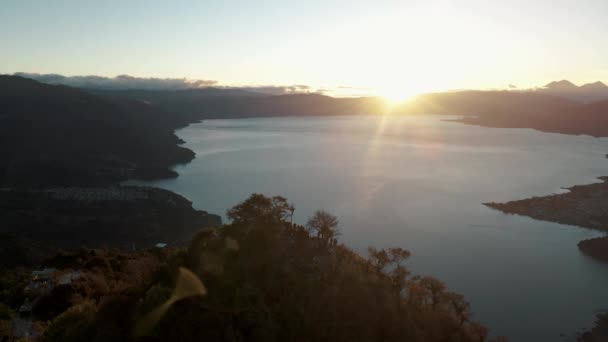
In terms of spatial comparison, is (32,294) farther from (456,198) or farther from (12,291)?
(456,198)

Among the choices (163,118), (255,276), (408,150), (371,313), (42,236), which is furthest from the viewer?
(163,118)

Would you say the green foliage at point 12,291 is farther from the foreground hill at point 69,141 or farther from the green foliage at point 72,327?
the foreground hill at point 69,141

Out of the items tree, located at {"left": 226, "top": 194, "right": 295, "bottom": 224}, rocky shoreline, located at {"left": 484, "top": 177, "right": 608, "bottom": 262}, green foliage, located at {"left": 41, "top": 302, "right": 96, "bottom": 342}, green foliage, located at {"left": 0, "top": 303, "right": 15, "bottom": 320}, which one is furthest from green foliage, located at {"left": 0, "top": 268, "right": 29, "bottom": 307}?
rocky shoreline, located at {"left": 484, "top": 177, "right": 608, "bottom": 262}

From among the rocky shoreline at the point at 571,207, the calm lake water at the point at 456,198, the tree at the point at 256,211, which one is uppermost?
the tree at the point at 256,211

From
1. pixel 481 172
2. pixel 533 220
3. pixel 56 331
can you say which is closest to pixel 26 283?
pixel 56 331

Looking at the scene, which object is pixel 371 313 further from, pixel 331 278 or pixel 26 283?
pixel 26 283

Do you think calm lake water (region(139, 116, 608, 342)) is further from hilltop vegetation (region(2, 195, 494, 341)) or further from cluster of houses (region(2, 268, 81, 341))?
cluster of houses (region(2, 268, 81, 341))

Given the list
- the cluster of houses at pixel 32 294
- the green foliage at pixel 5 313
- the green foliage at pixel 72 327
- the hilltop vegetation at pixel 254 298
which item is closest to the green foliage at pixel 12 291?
the cluster of houses at pixel 32 294
